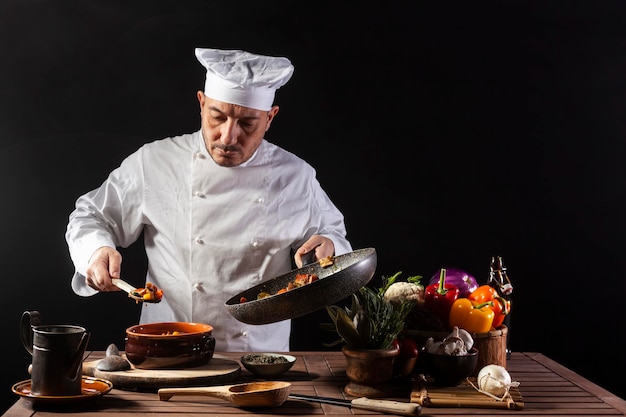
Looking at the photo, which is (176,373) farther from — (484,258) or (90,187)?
(484,258)

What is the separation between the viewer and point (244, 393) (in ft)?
6.23

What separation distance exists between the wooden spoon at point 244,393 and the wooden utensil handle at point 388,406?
187 mm

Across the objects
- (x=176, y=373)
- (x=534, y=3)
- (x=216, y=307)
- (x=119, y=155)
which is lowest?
(x=216, y=307)

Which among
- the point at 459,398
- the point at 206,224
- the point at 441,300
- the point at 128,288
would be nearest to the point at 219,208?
the point at 206,224

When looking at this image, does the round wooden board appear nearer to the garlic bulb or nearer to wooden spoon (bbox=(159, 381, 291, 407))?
wooden spoon (bbox=(159, 381, 291, 407))

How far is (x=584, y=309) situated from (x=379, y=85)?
1545 millimetres

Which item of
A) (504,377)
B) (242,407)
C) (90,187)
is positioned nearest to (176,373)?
(242,407)

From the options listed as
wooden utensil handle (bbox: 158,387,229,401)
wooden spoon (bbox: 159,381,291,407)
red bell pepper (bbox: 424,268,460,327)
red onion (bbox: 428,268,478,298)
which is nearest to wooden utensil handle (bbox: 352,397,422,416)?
wooden spoon (bbox: 159,381,291,407)

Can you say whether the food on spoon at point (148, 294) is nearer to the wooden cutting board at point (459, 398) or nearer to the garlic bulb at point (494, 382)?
the wooden cutting board at point (459, 398)

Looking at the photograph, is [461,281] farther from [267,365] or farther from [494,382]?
[267,365]

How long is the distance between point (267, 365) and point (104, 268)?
71 cm

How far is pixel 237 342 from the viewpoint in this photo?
10.1ft

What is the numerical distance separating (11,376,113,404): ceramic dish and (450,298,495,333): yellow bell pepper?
3.20ft

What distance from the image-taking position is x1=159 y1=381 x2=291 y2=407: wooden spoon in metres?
1.90
